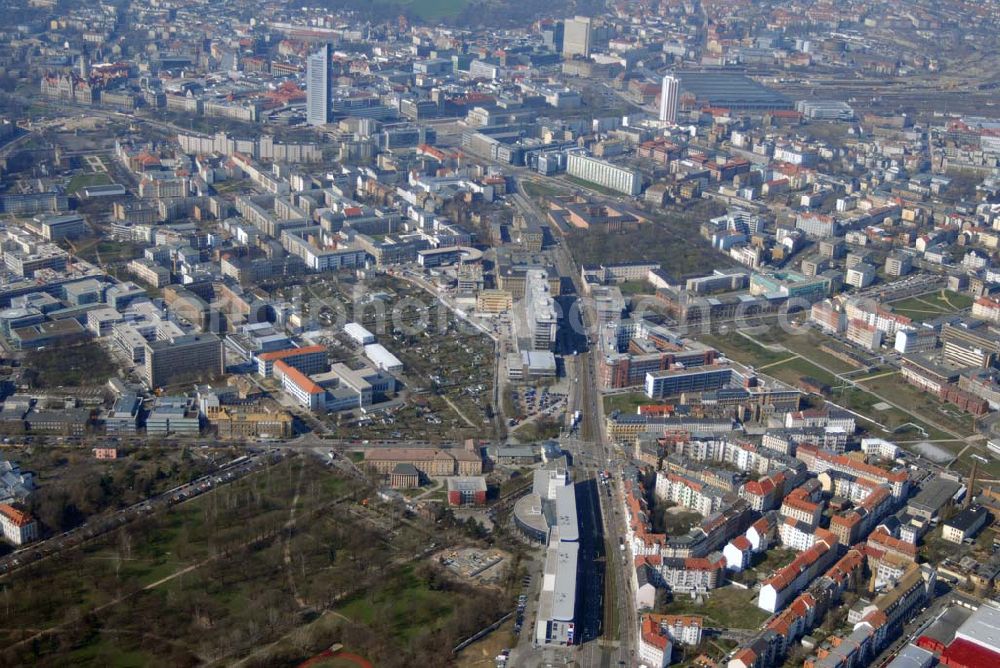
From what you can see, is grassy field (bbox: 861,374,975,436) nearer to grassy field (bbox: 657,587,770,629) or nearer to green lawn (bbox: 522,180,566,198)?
grassy field (bbox: 657,587,770,629)

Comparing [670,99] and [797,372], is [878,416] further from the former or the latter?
[670,99]

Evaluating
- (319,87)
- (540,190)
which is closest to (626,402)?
(540,190)

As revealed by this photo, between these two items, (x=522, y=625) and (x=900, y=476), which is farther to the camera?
(x=900, y=476)

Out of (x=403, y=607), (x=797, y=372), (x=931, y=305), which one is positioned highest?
(x=931, y=305)

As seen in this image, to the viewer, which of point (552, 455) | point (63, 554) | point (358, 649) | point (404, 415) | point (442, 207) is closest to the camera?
point (358, 649)

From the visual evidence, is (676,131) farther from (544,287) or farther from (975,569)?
(975,569)

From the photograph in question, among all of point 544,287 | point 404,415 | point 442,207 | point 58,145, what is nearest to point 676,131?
point 442,207

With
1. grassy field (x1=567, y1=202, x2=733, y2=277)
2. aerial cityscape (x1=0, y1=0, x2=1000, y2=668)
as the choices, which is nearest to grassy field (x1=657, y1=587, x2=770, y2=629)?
aerial cityscape (x1=0, y1=0, x2=1000, y2=668)

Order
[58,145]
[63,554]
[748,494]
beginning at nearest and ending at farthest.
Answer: [63,554] < [748,494] < [58,145]
